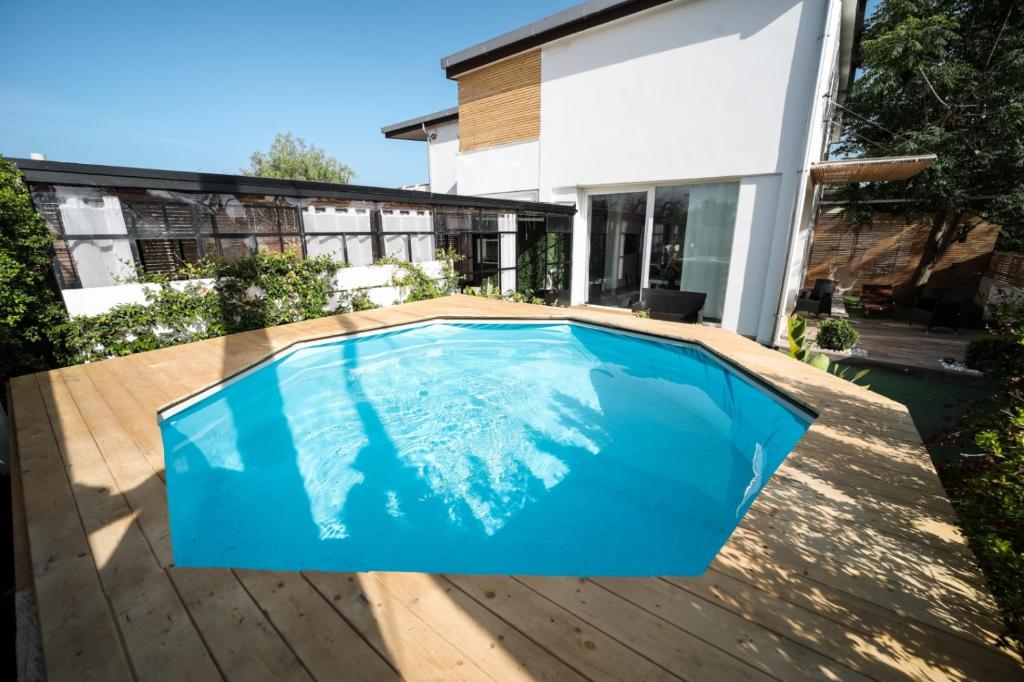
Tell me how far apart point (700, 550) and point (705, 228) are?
703cm

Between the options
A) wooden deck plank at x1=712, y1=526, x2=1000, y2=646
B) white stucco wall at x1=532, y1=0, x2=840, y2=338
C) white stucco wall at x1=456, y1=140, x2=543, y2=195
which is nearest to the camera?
wooden deck plank at x1=712, y1=526, x2=1000, y2=646

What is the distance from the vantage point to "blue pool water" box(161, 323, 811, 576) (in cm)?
298

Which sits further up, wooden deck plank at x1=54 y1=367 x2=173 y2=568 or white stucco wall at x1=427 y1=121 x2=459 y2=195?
white stucco wall at x1=427 y1=121 x2=459 y2=195

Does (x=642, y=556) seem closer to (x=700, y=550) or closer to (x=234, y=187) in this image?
(x=700, y=550)

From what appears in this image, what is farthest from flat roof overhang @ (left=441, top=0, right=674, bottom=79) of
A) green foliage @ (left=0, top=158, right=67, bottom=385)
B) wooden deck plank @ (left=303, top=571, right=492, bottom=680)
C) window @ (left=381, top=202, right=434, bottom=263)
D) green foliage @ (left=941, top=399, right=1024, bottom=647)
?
wooden deck plank @ (left=303, top=571, right=492, bottom=680)

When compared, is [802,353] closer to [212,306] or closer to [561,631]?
[561,631]

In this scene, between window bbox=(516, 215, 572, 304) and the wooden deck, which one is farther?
window bbox=(516, 215, 572, 304)

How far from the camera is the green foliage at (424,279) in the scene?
7720 millimetres

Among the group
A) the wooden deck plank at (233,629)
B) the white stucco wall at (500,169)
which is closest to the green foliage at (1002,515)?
the wooden deck plank at (233,629)

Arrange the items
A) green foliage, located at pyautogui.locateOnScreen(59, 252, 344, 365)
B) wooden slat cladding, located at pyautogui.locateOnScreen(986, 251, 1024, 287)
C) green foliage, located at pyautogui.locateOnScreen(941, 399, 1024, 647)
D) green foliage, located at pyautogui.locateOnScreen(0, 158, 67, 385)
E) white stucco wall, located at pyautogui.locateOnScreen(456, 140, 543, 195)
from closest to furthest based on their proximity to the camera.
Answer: green foliage, located at pyautogui.locateOnScreen(941, 399, 1024, 647)
green foliage, located at pyautogui.locateOnScreen(0, 158, 67, 385)
green foliage, located at pyautogui.locateOnScreen(59, 252, 344, 365)
wooden slat cladding, located at pyautogui.locateOnScreen(986, 251, 1024, 287)
white stucco wall, located at pyautogui.locateOnScreen(456, 140, 543, 195)

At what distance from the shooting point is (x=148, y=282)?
4.93 meters

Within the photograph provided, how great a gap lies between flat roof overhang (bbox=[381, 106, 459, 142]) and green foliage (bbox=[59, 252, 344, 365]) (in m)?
7.74

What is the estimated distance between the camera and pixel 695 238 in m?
8.28

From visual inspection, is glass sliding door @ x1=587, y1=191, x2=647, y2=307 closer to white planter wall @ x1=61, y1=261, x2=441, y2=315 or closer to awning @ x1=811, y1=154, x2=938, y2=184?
awning @ x1=811, y1=154, x2=938, y2=184
